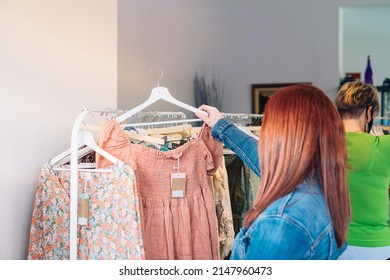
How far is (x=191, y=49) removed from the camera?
3404 millimetres

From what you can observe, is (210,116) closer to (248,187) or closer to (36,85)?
(36,85)

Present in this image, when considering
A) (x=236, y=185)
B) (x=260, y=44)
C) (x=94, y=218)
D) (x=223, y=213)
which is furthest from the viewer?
(x=260, y=44)

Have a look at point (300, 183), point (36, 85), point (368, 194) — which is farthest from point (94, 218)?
point (368, 194)

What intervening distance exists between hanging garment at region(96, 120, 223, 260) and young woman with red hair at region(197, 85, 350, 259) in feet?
1.76

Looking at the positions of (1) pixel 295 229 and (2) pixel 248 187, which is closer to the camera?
(1) pixel 295 229

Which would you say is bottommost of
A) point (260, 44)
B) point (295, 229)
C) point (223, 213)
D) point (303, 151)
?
point (223, 213)

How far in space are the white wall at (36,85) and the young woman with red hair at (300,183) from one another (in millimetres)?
687

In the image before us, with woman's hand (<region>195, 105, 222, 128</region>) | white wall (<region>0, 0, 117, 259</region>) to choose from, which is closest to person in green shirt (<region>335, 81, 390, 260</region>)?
woman's hand (<region>195, 105, 222, 128</region>)

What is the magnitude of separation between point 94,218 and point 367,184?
2.46 ft

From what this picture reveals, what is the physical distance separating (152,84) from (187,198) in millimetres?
1518

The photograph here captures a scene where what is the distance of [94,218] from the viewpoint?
135 centimetres

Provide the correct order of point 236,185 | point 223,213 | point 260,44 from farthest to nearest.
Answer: point 260,44 → point 236,185 → point 223,213
